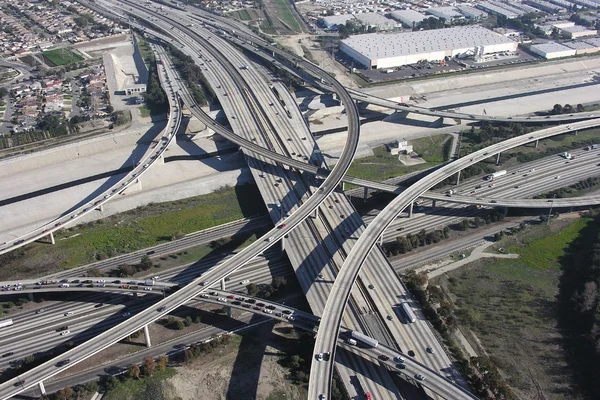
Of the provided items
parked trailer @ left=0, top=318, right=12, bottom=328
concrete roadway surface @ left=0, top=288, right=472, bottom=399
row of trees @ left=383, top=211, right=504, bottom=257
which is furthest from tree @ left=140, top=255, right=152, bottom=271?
row of trees @ left=383, top=211, right=504, bottom=257

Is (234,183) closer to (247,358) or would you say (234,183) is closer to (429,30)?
(247,358)

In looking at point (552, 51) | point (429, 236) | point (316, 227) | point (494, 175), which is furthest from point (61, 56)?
point (552, 51)

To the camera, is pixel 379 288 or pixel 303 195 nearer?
pixel 379 288

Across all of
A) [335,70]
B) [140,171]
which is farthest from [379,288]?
[335,70]

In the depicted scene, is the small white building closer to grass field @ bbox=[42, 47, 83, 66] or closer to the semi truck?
the semi truck

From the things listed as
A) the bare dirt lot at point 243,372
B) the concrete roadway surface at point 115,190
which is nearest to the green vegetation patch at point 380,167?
the concrete roadway surface at point 115,190

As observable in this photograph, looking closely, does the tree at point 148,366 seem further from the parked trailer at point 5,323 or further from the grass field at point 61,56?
the grass field at point 61,56
